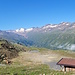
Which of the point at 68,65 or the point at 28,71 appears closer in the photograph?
the point at 28,71

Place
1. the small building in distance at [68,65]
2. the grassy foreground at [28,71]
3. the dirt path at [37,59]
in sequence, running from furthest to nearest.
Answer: the dirt path at [37,59]
the small building in distance at [68,65]
the grassy foreground at [28,71]

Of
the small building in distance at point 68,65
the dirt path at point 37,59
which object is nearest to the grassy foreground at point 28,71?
the small building in distance at point 68,65

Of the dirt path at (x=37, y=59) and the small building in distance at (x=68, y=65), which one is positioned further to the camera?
the dirt path at (x=37, y=59)

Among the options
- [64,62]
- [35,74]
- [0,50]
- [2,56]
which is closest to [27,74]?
[35,74]

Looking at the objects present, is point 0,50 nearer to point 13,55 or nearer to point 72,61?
point 13,55

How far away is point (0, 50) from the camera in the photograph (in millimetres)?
118938

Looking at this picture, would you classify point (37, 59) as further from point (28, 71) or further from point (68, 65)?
point (28, 71)

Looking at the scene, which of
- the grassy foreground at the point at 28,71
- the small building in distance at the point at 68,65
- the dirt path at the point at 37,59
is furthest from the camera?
the dirt path at the point at 37,59

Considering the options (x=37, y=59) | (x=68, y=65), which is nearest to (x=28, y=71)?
(x=68, y=65)

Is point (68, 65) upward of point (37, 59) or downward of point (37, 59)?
upward

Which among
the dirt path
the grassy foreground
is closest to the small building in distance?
the grassy foreground

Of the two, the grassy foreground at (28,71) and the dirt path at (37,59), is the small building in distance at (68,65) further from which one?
the dirt path at (37,59)

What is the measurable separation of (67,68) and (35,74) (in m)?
20.5

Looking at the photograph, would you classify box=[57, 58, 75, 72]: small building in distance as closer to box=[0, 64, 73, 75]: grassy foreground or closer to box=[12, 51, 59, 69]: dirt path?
box=[0, 64, 73, 75]: grassy foreground
